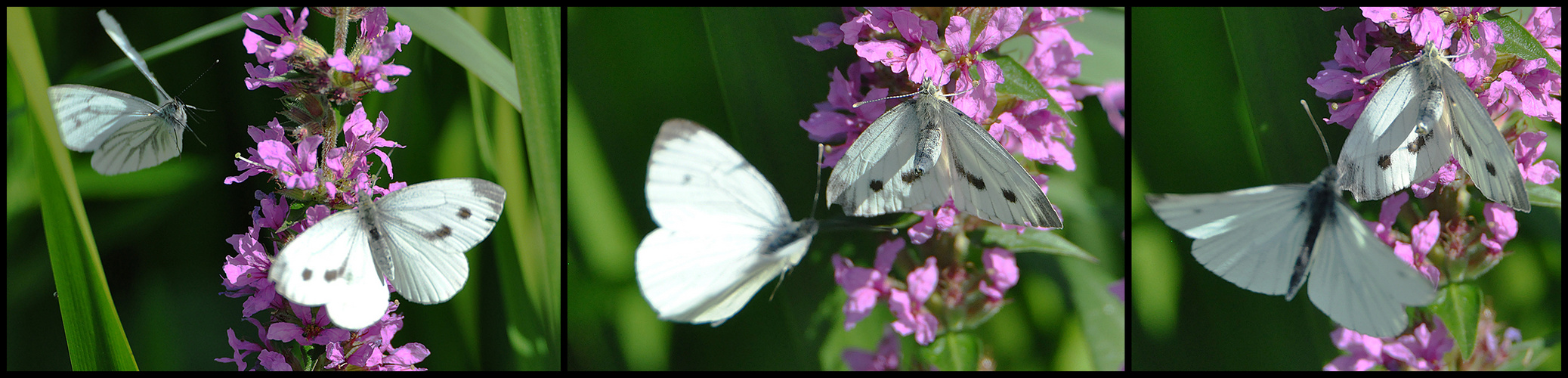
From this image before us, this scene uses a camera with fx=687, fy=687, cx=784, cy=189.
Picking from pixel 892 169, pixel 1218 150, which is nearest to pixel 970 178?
pixel 892 169

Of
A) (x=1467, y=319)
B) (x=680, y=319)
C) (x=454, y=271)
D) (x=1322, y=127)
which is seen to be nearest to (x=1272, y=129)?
(x=1322, y=127)

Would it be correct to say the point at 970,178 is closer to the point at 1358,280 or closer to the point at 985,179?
the point at 985,179

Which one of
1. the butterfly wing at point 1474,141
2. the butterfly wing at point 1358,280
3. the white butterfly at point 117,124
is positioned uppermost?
the white butterfly at point 117,124

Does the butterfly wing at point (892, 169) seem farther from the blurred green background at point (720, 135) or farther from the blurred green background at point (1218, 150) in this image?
the blurred green background at point (1218, 150)

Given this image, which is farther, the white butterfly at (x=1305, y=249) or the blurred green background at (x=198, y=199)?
the blurred green background at (x=198, y=199)

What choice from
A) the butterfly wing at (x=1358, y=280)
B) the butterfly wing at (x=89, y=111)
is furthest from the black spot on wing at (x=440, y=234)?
the butterfly wing at (x=1358, y=280)
